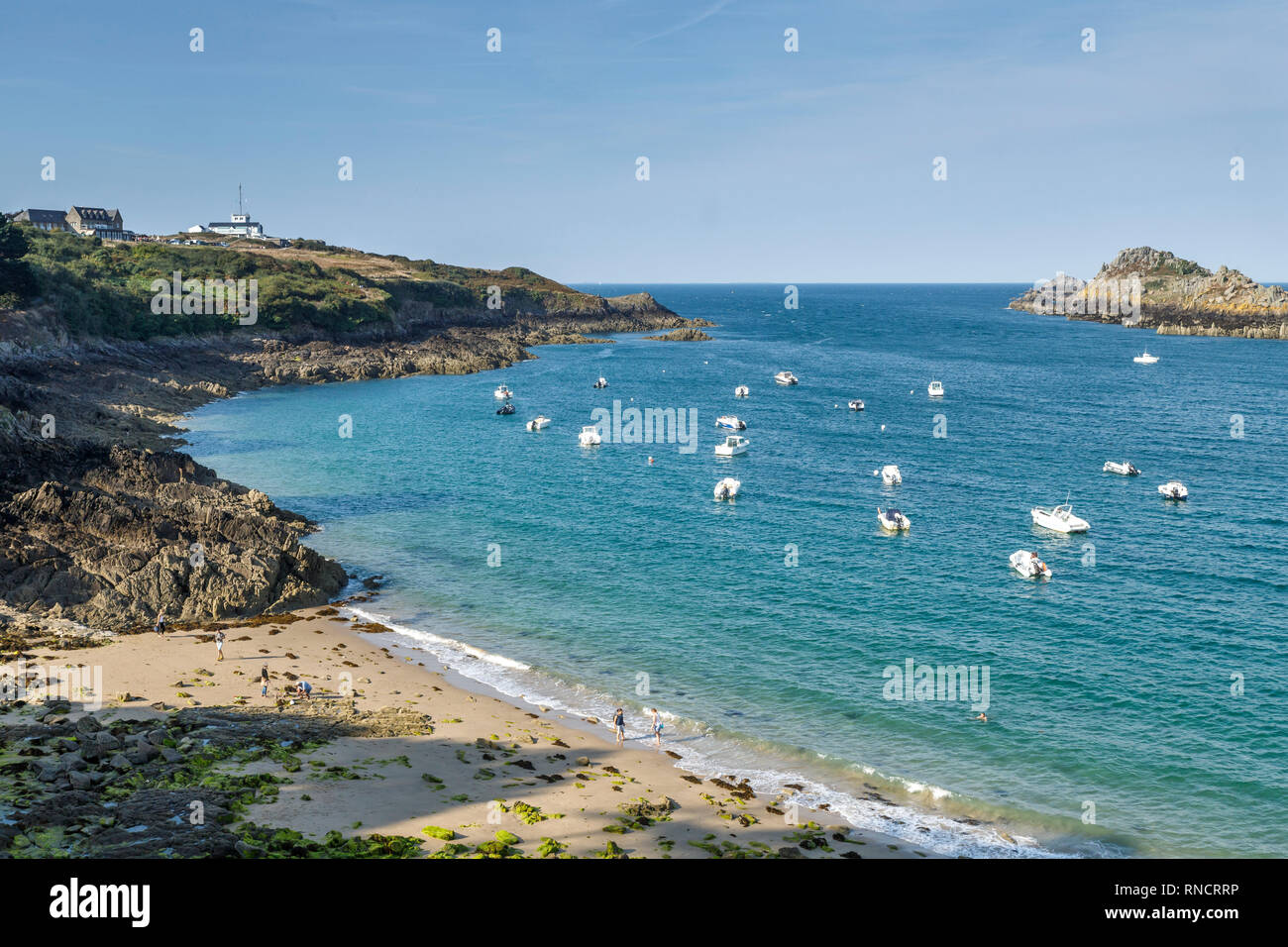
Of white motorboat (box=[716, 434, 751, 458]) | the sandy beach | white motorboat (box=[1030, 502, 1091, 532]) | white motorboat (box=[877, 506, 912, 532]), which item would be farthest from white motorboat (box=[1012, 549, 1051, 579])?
white motorboat (box=[716, 434, 751, 458])

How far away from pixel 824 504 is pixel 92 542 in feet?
153

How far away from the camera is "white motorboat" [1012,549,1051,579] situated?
1929 inches

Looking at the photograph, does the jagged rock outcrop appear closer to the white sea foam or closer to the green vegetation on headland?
the white sea foam

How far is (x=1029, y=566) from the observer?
1932 inches

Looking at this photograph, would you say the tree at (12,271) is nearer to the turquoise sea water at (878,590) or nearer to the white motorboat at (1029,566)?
the turquoise sea water at (878,590)

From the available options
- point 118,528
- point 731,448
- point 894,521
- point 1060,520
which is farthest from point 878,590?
point 118,528

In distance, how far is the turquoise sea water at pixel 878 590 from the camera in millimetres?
29984

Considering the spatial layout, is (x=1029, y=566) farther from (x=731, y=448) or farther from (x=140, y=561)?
(x=140, y=561)

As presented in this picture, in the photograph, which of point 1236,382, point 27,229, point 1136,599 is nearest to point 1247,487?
point 1136,599

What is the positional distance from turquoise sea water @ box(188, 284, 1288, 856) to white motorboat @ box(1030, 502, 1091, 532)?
100 cm

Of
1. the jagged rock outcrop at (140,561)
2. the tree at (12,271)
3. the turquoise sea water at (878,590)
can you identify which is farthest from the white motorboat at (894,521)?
the tree at (12,271)

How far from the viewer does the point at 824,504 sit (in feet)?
215

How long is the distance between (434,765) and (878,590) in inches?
1076

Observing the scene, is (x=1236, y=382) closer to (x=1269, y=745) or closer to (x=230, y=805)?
(x=1269, y=745)
